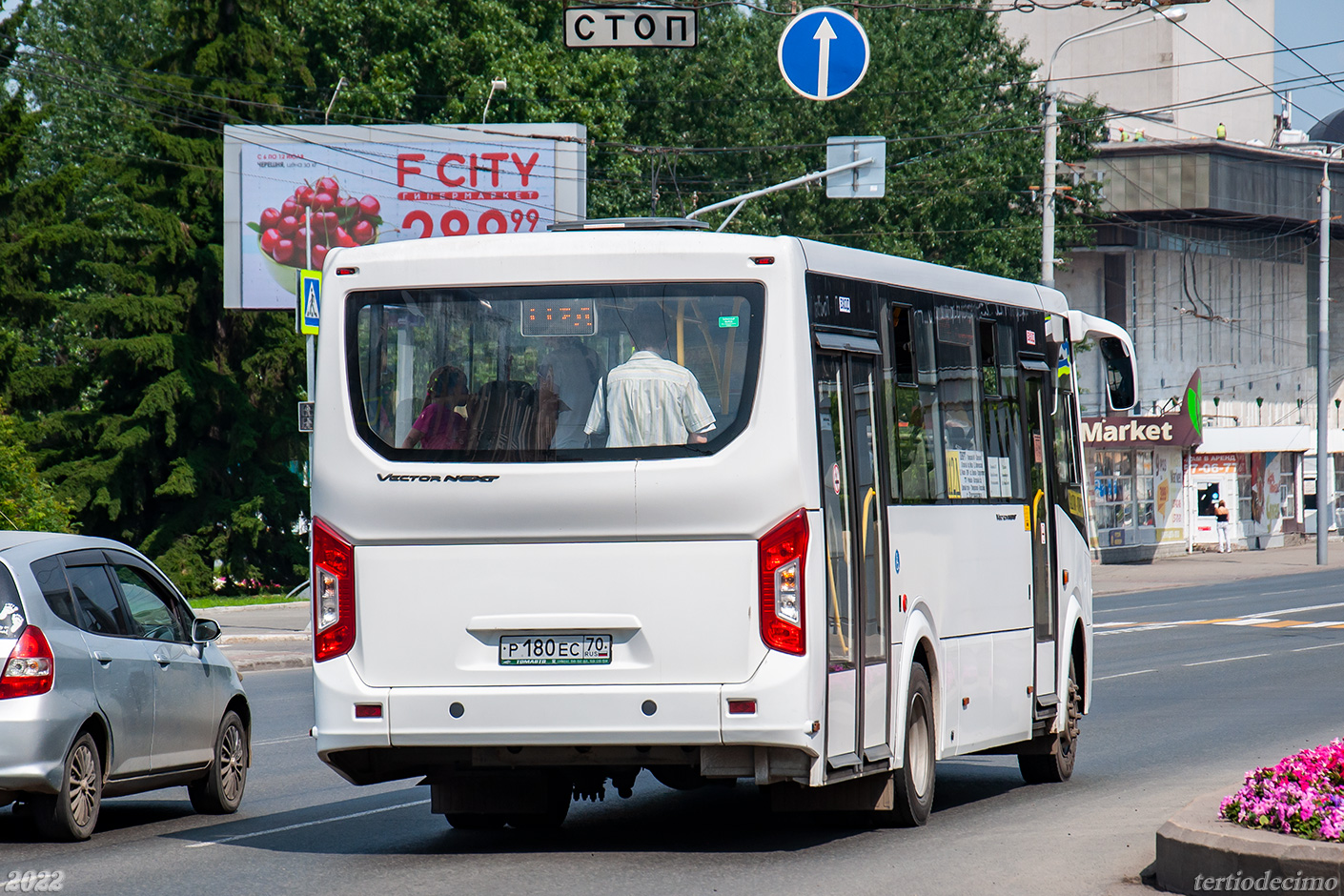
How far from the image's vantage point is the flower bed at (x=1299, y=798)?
702cm

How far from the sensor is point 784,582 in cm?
834

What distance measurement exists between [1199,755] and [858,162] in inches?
642

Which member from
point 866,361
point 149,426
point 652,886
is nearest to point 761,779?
point 652,886

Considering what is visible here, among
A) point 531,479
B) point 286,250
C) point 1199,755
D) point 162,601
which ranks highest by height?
point 286,250

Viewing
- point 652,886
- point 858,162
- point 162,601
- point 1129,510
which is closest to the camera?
point 652,886

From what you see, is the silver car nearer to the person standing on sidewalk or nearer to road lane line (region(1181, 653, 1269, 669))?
road lane line (region(1181, 653, 1269, 669))

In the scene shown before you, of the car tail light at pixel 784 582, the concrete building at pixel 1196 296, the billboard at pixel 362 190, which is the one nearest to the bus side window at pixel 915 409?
the car tail light at pixel 784 582

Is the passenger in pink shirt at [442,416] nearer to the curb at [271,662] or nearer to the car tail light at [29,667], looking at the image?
the car tail light at [29,667]

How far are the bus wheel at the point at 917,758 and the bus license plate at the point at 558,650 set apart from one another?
190 cm

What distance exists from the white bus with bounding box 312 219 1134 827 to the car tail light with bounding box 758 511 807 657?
0.01m

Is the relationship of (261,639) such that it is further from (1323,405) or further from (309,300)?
(1323,405)

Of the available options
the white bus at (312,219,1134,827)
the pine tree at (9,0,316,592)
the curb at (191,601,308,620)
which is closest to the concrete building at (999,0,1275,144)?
the pine tree at (9,0,316,592)

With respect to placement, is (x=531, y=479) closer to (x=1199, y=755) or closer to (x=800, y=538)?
(x=800, y=538)

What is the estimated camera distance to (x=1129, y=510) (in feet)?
182
